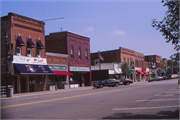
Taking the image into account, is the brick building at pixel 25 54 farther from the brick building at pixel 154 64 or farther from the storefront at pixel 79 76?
the brick building at pixel 154 64

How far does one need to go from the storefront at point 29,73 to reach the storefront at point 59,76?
188 cm

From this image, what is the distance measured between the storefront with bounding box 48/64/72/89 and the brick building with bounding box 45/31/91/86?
1.60m

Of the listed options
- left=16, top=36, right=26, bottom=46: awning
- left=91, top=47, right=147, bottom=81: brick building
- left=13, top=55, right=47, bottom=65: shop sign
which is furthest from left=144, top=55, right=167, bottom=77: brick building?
left=16, top=36, right=26, bottom=46: awning

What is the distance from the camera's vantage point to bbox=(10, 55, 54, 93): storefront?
27.2 meters

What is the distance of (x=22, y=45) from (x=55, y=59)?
7.90 meters

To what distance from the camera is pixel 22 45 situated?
2802 cm

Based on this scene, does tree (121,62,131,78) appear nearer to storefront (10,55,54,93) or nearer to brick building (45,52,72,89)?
brick building (45,52,72,89)

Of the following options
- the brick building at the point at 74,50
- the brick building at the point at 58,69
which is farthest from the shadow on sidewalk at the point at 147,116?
the brick building at the point at 74,50

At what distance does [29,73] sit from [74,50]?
44.5 ft

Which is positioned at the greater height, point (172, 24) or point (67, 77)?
point (172, 24)

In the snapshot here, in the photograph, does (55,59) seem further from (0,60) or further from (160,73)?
(160,73)

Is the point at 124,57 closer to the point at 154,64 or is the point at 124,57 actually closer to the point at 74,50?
the point at 74,50

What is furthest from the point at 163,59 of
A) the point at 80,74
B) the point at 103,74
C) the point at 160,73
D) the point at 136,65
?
the point at 80,74

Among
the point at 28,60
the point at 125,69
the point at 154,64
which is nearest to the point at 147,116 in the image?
the point at 28,60
